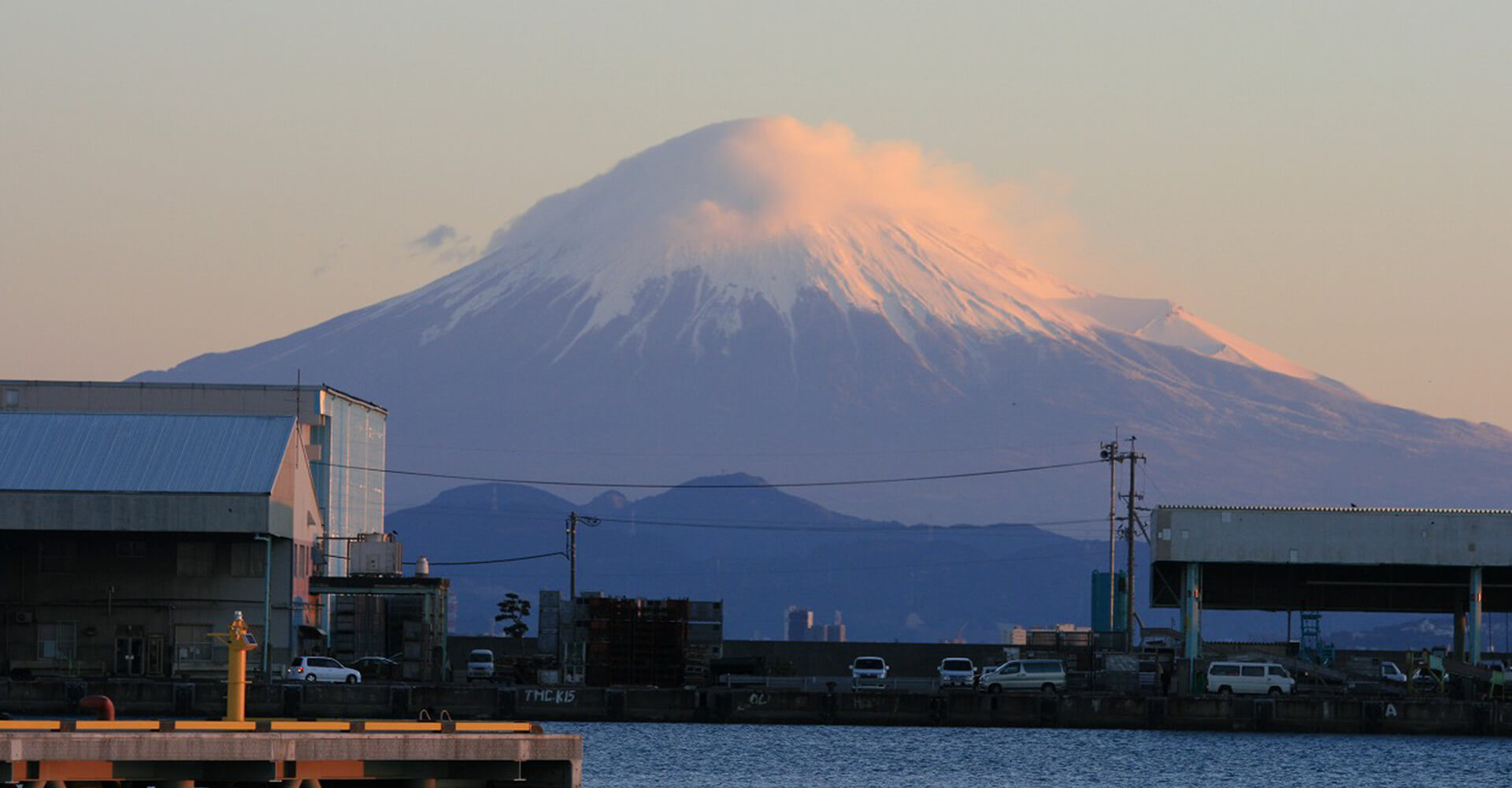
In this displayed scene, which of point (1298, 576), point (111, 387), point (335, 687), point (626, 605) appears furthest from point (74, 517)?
point (1298, 576)

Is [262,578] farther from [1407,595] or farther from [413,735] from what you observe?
[413,735]

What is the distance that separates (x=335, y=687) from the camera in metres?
83.5

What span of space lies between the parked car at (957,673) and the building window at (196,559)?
92.5 feet

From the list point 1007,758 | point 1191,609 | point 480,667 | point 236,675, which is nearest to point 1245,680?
point 1191,609

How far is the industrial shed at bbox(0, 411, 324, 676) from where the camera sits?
90.8 meters

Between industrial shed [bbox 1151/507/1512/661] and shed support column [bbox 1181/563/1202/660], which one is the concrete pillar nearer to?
industrial shed [bbox 1151/507/1512/661]

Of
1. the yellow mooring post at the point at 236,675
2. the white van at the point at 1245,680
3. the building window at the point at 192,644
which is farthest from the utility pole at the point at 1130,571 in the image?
the yellow mooring post at the point at 236,675

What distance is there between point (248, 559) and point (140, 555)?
397cm

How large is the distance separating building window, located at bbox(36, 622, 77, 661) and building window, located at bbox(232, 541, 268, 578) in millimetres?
6359

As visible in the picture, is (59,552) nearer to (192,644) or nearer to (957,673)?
(192,644)

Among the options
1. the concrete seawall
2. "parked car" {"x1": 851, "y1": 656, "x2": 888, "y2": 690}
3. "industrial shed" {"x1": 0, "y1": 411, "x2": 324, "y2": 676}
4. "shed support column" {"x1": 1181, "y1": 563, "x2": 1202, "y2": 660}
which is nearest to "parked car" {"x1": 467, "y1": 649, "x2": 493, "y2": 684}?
"industrial shed" {"x1": 0, "y1": 411, "x2": 324, "y2": 676}

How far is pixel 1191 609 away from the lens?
98.5 metres

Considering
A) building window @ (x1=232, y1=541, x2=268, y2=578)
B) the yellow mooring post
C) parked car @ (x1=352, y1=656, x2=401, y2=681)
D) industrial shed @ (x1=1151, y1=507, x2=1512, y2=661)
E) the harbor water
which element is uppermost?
industrial shed @ (x1=1151, y1=507, x2=1512, y2=661)

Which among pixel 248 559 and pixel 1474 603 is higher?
pixel 248 559
